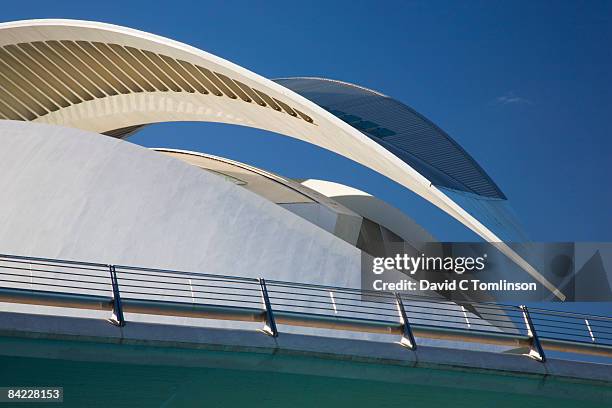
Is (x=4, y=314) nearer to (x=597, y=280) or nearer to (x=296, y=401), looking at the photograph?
(x=296, y=401)

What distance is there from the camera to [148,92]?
2595cm

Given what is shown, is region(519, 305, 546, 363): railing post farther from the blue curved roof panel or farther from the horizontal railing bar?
the blue curved roof panel

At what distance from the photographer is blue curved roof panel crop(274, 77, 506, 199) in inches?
819

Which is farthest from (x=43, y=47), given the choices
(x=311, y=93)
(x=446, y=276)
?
(x=446, y=276)

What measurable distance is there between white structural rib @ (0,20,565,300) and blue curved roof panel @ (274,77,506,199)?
1.99ft

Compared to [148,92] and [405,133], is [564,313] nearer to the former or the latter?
[405,133]

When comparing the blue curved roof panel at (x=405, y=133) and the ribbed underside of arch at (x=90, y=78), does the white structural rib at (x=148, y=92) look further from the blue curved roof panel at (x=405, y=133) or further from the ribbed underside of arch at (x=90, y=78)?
the blue curved roof panel at (x=405, y=133)

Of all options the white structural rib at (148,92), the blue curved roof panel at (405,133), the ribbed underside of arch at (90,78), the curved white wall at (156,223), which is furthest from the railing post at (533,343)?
the ribbed underside of arch at (90,78)

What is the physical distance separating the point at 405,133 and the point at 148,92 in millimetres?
7787

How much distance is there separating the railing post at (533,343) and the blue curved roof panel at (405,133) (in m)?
8.94

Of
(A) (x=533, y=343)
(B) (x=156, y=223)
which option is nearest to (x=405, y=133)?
(B) (x=156, y=223)

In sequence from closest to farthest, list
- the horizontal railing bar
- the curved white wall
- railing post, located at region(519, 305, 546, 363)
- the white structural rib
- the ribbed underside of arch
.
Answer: railing post, located at region(519, 305, 546, 363)
the horizontal railing bar
the curved white wall
the white structural rib
the ribbed underside of arch

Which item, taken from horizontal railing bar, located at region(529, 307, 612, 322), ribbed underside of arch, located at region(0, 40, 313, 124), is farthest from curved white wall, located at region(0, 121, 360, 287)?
ribbed underside of arch, located at region(0, 40, 313, 124)

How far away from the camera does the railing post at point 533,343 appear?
9640 mm
